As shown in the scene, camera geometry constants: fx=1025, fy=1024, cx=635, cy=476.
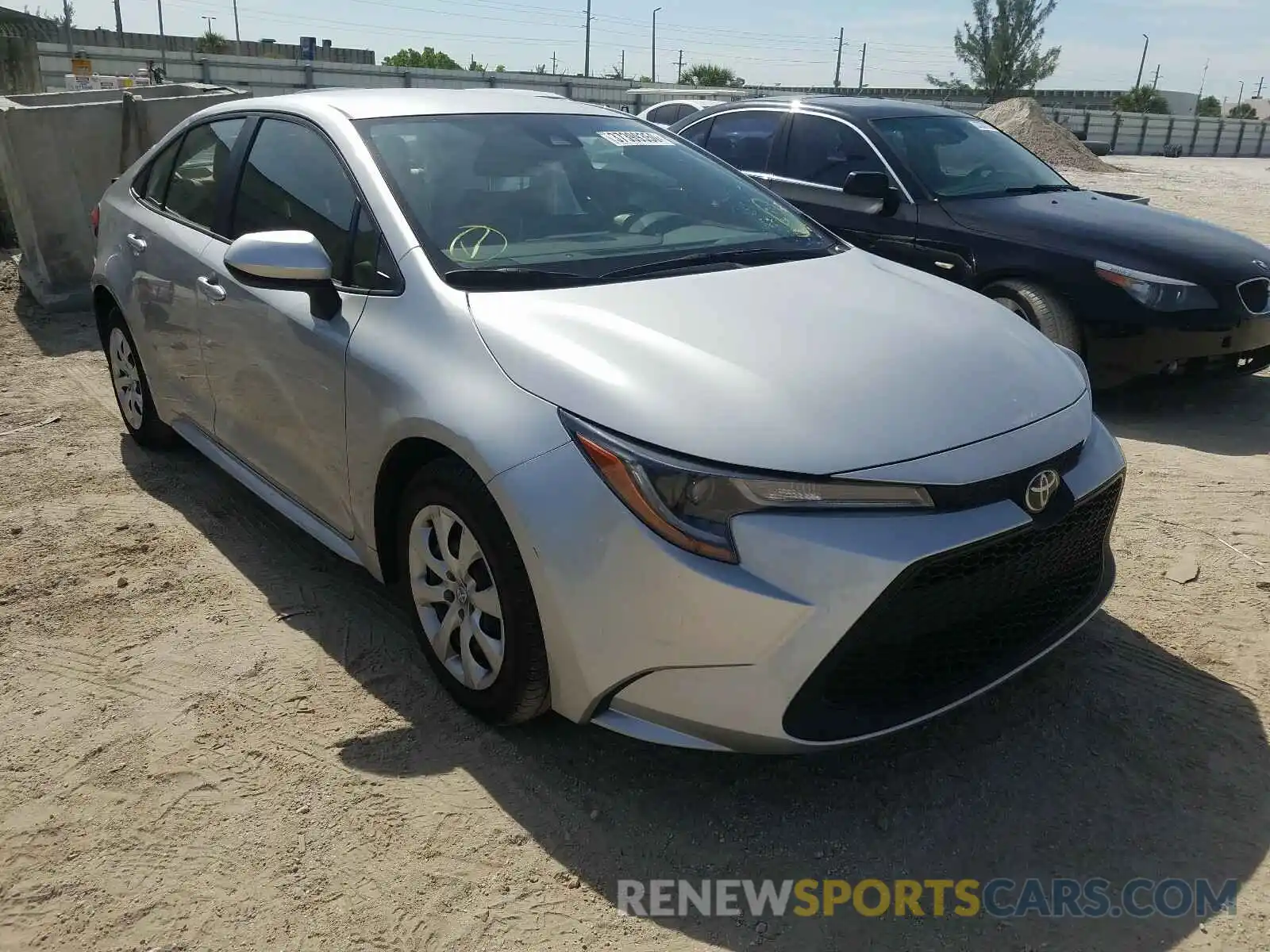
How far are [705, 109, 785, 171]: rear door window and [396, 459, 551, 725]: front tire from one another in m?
5.10

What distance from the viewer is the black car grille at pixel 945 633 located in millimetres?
2199

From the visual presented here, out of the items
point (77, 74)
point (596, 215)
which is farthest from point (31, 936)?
point (77, 74)

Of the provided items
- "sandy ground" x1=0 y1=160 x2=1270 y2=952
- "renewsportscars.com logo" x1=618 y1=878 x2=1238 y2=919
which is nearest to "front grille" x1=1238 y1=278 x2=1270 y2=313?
"sandy ground" x1=0 y1=160 x2=1270 y2=952

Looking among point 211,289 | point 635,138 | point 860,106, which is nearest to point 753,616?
point 635,138

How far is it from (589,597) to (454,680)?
74cm

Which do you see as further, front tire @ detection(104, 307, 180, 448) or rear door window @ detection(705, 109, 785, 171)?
rear door window @ detection(705, 109, 785, 171)

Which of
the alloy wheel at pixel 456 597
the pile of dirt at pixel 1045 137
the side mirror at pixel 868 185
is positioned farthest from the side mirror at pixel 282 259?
the pile of dirt at pixel 1045 137

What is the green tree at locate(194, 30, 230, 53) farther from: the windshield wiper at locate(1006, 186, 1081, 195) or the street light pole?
the windshield wiper at locate(1006, 186, 1081, 195)

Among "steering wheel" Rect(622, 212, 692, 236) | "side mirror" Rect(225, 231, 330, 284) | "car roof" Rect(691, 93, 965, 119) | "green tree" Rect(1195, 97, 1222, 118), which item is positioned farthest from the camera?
"green tree" Rect(1195, 97, 1222, 118)

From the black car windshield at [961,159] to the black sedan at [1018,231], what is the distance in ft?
0.04

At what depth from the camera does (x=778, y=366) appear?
2438 mm

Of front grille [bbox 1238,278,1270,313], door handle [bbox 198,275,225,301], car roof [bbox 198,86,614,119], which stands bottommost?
front grille [bbox 1238,278,1270,313]

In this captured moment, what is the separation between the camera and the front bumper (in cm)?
213

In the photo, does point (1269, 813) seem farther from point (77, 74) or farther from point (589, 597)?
point (77, 74)
